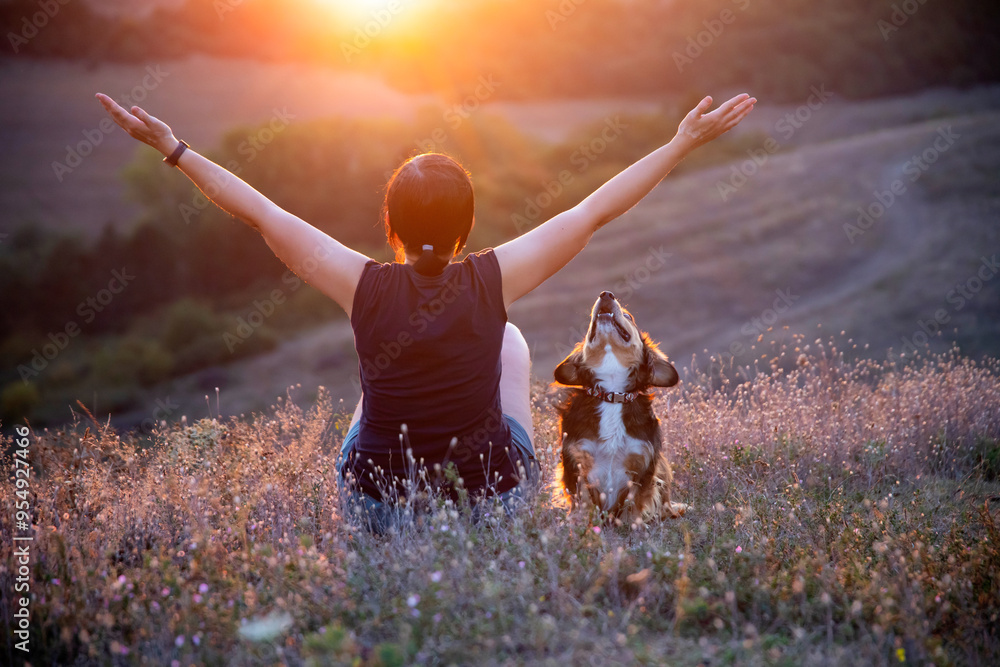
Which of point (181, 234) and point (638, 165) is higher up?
point (181, 234)

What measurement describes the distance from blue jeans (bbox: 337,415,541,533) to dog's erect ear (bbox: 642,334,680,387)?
0.88m

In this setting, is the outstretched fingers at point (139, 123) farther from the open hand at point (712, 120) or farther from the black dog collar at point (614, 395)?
the black dog collar at point (614, 395)

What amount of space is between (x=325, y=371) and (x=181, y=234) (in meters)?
19.2

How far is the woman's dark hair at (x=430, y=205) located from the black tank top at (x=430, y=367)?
0.13 metres

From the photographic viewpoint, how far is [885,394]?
5.94 meters

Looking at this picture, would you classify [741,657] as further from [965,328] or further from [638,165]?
[965,328]

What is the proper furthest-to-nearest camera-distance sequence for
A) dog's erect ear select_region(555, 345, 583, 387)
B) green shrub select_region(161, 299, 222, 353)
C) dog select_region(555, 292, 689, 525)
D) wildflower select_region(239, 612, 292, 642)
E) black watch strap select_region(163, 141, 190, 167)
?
green shrub select_region(161, 299, 222, 353) → dog's erect ear select_region(555, 345, 583, 387) → dog select_region(555, 292, 689, 525) → black watch strap select_region(163, 141, 190, 167) → wildflower select_region(239, 612, 292, 642)

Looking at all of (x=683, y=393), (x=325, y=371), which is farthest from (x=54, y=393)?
(x=683, y=393)

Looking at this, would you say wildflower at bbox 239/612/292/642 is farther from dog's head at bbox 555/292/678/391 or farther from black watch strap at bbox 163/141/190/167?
dog's head at bbox 555/292/678/391

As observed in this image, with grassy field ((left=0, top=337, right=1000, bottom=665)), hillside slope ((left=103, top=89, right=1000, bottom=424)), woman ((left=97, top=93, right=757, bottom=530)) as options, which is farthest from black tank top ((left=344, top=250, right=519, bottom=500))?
hillside slope ((left=103, top=89, right=1000, bottom=424))

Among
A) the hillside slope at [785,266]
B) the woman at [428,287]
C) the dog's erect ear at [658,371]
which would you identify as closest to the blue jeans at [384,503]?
the woman at [428,287]

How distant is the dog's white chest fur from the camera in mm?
3617

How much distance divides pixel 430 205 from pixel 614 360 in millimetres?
1526

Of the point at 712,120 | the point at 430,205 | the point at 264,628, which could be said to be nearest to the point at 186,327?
the point at 430,205
